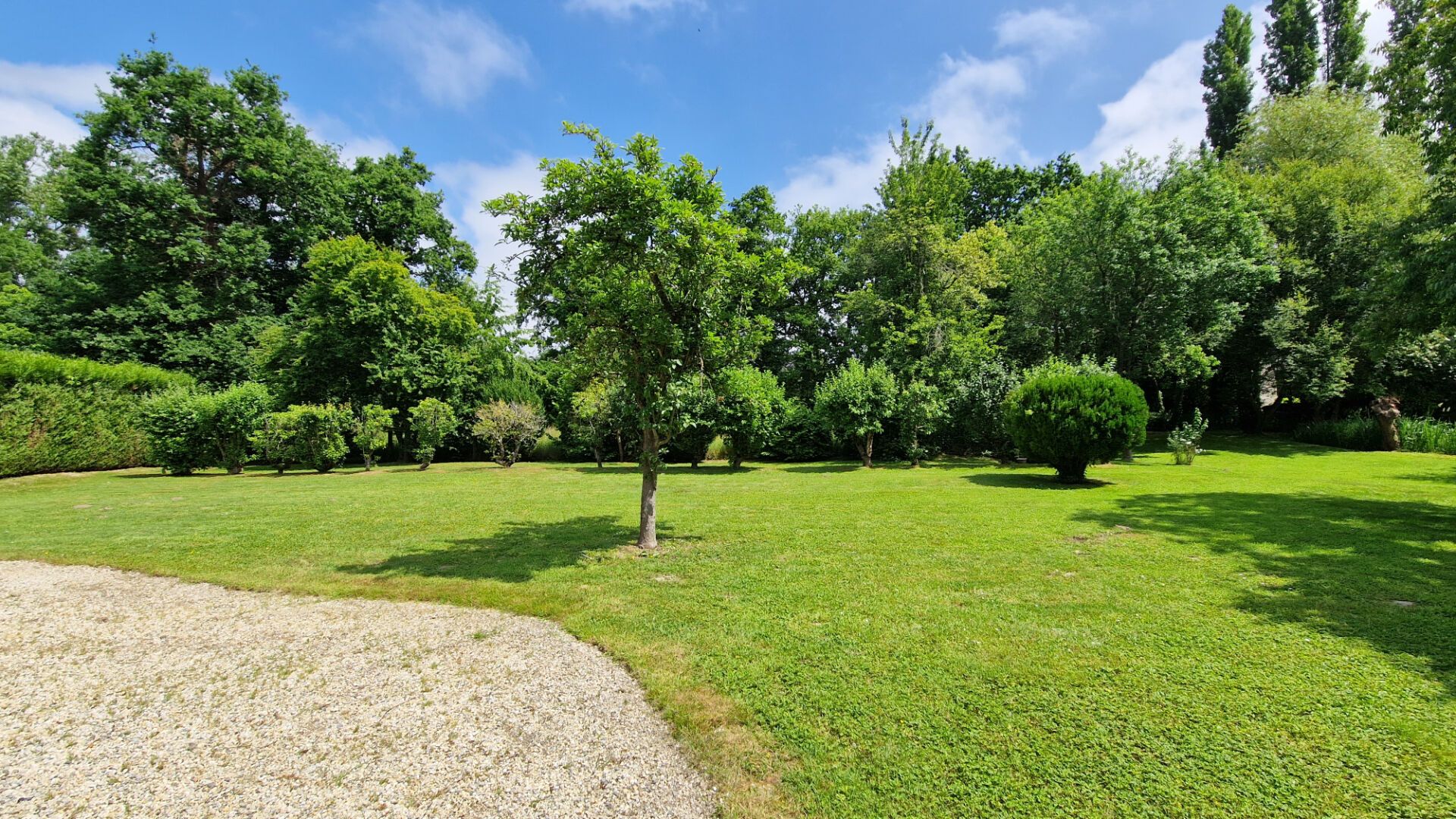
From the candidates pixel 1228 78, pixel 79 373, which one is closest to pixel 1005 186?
pixel 1228 78

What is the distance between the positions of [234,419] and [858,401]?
19620 mm

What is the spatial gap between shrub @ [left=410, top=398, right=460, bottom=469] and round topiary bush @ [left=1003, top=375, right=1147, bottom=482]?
18.5 meters

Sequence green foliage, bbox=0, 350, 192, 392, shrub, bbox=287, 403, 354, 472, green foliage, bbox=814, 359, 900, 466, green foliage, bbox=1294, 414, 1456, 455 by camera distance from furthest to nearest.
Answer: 1. green foliage, bbox=814, 359, 900, 466
2. shrub, bbox=287, 403, 354, 472
3. green foliage, bbox=1294, 414, 1456, 455
4. green foliage, bbox=0, 350, 192, 392

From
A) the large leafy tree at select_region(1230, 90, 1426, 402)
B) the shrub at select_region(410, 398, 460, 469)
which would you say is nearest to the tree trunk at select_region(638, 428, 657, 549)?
the shrub at select_region(410, 398, 460, 469)

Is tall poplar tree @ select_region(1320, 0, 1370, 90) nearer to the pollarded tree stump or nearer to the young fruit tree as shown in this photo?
the pollarded tree stump

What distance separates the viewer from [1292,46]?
31.7 meters

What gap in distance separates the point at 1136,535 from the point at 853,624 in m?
5.01

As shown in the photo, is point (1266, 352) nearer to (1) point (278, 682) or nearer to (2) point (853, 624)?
(2) point (853, 624)

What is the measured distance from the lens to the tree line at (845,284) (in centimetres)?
1827

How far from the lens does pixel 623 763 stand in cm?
271

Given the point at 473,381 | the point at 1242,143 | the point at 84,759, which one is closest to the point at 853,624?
the point at 84,759

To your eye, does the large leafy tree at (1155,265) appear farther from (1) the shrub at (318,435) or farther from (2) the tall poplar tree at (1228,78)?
(1) the shrub at (318,435)

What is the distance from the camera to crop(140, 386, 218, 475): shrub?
643 inches

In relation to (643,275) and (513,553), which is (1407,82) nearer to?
(643,275)
